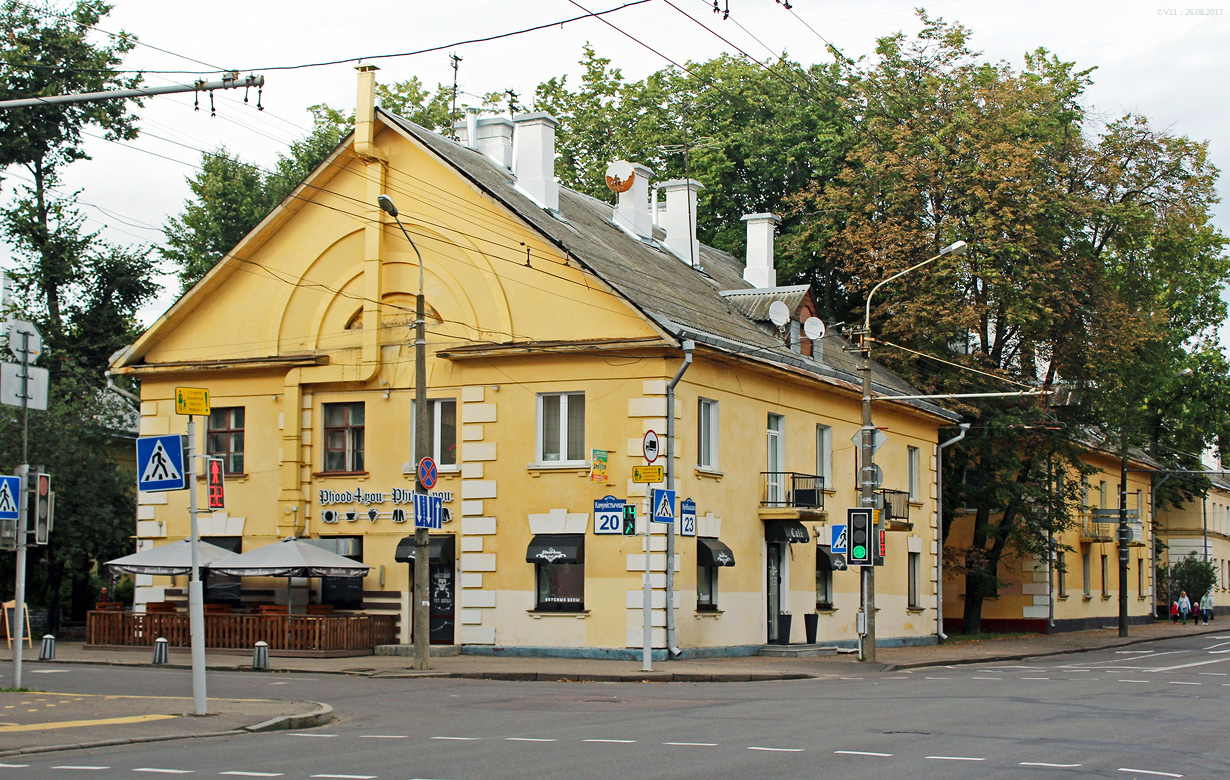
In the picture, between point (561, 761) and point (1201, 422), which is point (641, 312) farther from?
point (1201, 422)

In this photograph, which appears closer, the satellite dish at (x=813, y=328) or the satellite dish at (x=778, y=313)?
the satellite dish at (x=778, y=313)

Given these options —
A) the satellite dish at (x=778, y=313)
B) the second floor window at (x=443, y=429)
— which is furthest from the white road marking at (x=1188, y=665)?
the second floor window at (x=443, y=429)

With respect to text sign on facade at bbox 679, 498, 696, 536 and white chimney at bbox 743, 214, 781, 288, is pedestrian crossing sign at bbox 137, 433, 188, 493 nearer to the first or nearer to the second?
text sign on facade at bbox 679, 498, 696, 536

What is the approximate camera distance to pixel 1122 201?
4197 centimetres

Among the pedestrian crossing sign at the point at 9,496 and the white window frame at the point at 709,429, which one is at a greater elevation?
the white window frame at the point at 709,429

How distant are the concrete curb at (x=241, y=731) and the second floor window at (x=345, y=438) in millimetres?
13489

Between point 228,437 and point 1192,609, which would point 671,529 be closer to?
point 228,437

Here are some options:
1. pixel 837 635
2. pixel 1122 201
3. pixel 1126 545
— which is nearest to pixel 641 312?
pixel 837 635

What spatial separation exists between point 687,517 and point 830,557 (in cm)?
771

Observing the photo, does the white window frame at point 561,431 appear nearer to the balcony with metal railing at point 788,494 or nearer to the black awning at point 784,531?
the balcony with metal railing at point 788,494

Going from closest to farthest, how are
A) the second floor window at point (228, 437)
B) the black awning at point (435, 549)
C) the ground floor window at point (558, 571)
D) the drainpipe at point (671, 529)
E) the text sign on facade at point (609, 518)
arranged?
the text sign on facade at point (609, 518), the drainpipe at point (671, 529), the ground floor window at point (558, 571), the black awning at point (435, 549), the second floor window at point (228, 437)

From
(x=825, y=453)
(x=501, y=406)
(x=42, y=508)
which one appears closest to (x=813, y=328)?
(x=825, y=453)

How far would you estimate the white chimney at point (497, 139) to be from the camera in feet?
117

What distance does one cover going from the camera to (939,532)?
4094 cm
